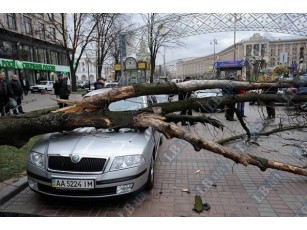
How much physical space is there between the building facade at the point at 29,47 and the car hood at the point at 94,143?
79.1ft

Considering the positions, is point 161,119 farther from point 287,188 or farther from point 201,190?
point 287,188

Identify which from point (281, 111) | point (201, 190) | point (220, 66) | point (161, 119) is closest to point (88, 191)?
point (161, 119)

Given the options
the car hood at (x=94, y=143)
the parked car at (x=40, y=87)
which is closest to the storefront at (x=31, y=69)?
the parked car at (x=40, y=87)

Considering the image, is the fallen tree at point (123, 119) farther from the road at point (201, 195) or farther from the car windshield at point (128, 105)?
the car windshield at point (128, 105)

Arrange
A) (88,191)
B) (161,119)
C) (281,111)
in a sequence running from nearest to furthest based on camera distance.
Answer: (88,191)
(161,119)
(281,111)

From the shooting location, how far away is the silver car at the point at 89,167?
3049 millimetres

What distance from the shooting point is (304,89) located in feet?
14.9

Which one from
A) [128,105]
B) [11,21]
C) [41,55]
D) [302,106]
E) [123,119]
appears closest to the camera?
[123,119]

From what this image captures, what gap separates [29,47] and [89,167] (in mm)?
36746

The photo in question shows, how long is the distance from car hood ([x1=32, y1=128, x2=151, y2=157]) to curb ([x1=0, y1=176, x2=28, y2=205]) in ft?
2.70

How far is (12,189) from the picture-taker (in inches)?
148

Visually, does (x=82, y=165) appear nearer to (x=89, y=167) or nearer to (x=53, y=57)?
(x=89, y=167)

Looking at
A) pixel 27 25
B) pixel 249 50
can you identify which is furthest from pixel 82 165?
pixel 27 25

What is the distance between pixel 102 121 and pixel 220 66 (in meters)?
20.2
